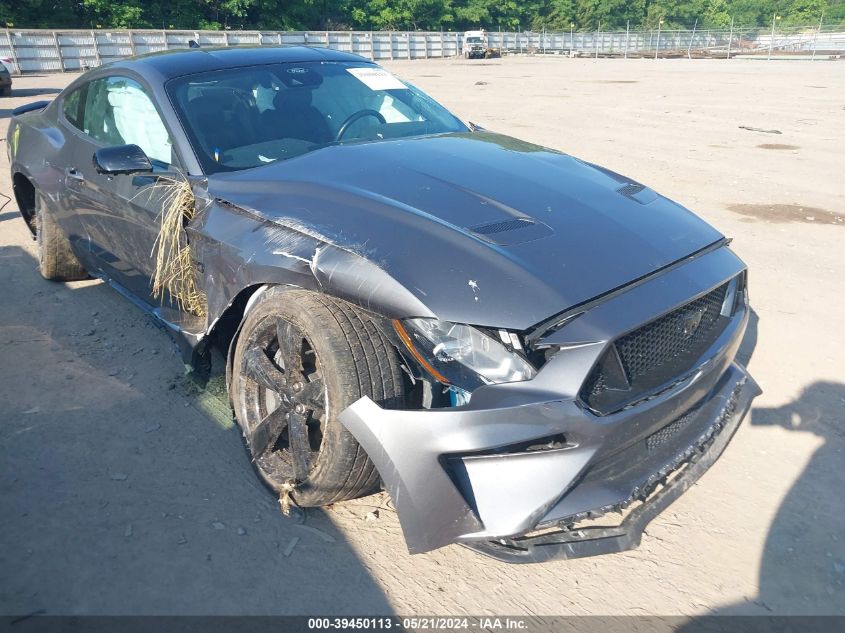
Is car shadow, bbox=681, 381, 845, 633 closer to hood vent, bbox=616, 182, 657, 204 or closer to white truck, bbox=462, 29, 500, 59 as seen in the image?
hood vent, bbox=616, 182, 657, 204

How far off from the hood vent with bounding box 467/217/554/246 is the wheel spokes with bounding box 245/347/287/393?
0.91 meters

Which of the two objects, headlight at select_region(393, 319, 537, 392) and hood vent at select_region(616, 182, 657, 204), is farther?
hood vent at select_region(616, 182, 657, 204)

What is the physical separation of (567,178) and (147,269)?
212 centimetres

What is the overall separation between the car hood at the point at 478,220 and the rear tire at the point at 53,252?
236cm

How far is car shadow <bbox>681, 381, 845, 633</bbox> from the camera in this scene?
2158mm

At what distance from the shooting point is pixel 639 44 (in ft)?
168

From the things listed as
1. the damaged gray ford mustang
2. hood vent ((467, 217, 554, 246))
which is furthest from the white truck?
hood vent ((467, 217, 554, 246))

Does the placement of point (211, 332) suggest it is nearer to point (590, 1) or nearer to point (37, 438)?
point (37, 438)

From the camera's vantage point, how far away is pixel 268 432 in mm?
2625

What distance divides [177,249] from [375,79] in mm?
1601

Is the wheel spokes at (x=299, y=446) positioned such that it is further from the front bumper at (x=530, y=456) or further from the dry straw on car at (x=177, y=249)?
the dry straw on car at (x=177, y=249)

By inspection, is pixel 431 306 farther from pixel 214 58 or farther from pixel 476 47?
pixel 476 47

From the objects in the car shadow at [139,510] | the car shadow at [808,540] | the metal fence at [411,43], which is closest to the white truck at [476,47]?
the metal fence at [411,43]

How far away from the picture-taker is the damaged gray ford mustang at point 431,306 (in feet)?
6.49
